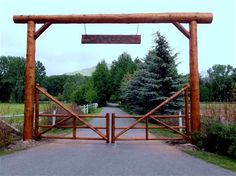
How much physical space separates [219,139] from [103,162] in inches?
155

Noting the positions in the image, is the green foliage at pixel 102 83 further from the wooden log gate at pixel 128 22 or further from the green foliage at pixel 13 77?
the wooden log gate at pixel 128 22

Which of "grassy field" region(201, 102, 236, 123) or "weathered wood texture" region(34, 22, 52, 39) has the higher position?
"weathered wood texture" region(34, 22, 52, 39)

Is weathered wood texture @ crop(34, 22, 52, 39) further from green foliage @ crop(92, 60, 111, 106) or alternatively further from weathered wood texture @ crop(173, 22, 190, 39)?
green foliage @ crop(92, 60, 111, 106)

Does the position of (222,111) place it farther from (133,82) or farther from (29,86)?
(133,82)

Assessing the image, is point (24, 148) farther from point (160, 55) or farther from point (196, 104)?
point (160, 55)

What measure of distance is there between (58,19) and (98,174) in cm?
733

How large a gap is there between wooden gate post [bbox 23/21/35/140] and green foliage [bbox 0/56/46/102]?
7478cm

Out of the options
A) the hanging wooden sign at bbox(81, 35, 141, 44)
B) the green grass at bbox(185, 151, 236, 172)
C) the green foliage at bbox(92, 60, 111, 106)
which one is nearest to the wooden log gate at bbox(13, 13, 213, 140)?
the hanging wooden sign at bbox(81, 35, 141, 44)

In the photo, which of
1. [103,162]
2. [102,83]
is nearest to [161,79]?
[103,162]

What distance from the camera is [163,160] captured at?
8352mm

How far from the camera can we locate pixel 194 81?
1159cm

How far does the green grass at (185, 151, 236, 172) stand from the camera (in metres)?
7.74

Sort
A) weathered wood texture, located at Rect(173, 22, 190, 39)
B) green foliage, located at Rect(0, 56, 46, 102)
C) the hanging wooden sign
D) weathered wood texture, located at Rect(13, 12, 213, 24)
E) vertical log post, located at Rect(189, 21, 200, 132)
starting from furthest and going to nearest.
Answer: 1. green foliage, located at Rect(0, 56, 46, 102)
2. the hanging wooden sign
3. weathered wood texture, located at Rect(173, 22, 190, 39)
4. weathered wood texture, located at Rect(13, 12, 213, 24)
5. vertical log post, located at Rect(189, 21, 200, 132)

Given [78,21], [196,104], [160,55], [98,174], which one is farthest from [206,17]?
[160,55]
